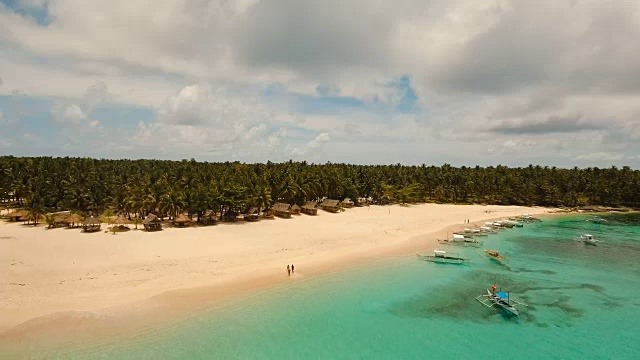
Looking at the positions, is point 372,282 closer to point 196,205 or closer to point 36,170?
point 196,205

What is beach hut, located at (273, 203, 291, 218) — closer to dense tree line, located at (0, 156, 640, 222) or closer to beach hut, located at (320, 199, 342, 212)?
dense tree line, located at (0, 156, 640, 222)

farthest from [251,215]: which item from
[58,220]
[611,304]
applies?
[611,304]

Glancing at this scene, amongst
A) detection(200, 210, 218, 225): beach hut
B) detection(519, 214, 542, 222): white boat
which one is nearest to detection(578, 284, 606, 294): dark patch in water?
detection(519, 214, 542, 222): white boat

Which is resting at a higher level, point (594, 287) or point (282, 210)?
point (282, 210)

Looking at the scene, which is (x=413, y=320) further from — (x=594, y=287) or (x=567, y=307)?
(x=594, y=287)

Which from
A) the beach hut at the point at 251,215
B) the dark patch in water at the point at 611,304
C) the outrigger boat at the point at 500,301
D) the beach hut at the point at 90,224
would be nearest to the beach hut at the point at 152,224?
the beach hut at the point at 90,224

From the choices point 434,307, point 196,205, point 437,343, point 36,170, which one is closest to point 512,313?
point 434,307
